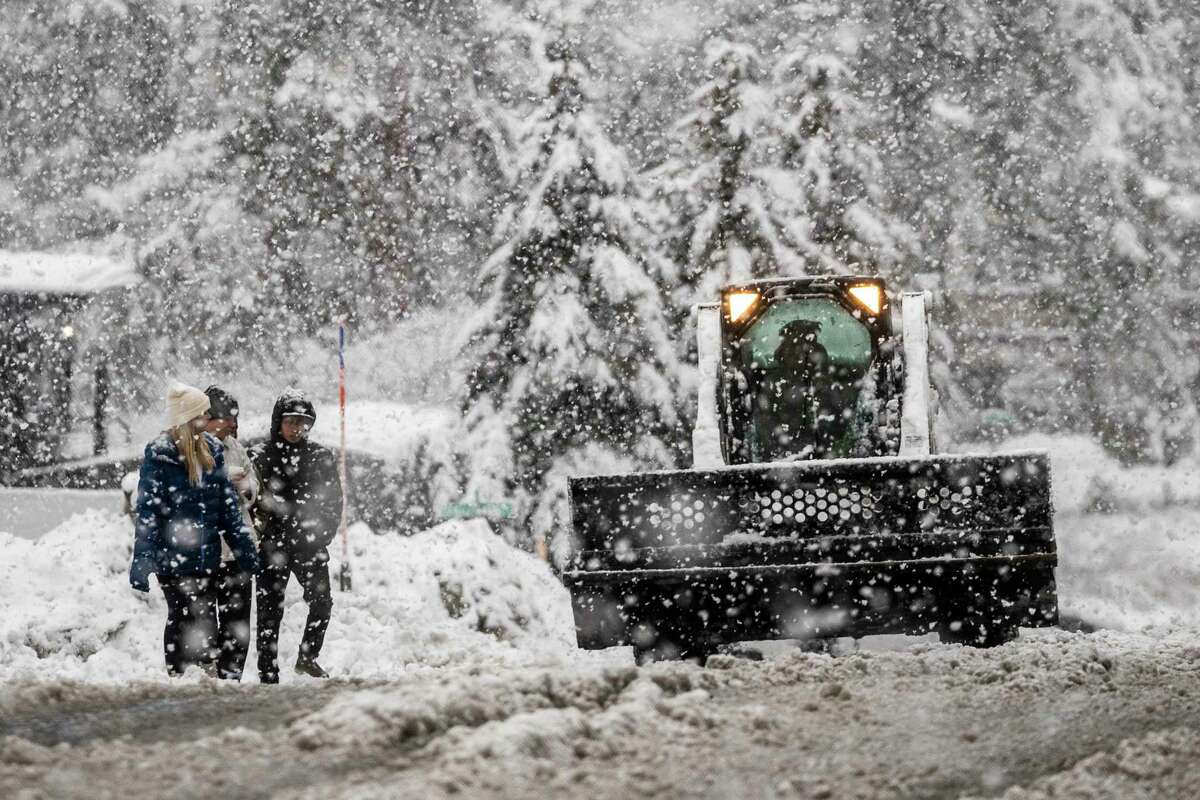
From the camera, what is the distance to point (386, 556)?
12.6 m

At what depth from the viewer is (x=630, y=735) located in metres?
5.00

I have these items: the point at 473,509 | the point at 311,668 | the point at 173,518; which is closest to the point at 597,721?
the point at 173,518

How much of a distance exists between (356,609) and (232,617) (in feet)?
10.7

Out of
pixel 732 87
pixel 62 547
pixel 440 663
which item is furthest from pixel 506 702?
pixel 732 87

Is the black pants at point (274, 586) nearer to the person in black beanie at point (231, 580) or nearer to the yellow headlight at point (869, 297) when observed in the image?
the person in black beanie at point (231, 580)

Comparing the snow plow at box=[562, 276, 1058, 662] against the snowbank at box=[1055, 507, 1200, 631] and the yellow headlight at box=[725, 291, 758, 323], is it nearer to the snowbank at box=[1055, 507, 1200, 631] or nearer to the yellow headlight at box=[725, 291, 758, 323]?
the yellow headlight at box=[725, 291, 758, 323]

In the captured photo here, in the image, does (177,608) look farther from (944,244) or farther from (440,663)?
(944,244)

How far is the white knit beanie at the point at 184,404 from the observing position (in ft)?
24.1

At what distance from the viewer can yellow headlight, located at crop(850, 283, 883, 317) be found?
34.2ft

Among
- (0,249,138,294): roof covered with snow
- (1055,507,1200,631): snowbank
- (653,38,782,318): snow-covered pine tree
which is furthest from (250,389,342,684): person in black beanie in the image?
(0,249,138,294): roof covered with snow

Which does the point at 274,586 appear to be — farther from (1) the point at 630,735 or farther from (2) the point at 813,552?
(1) the point at 630,735

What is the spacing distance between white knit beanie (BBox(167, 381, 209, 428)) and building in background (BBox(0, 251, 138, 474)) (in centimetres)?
1428

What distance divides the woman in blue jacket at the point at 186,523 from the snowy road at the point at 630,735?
2.95 feet

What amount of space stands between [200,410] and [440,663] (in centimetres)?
315
